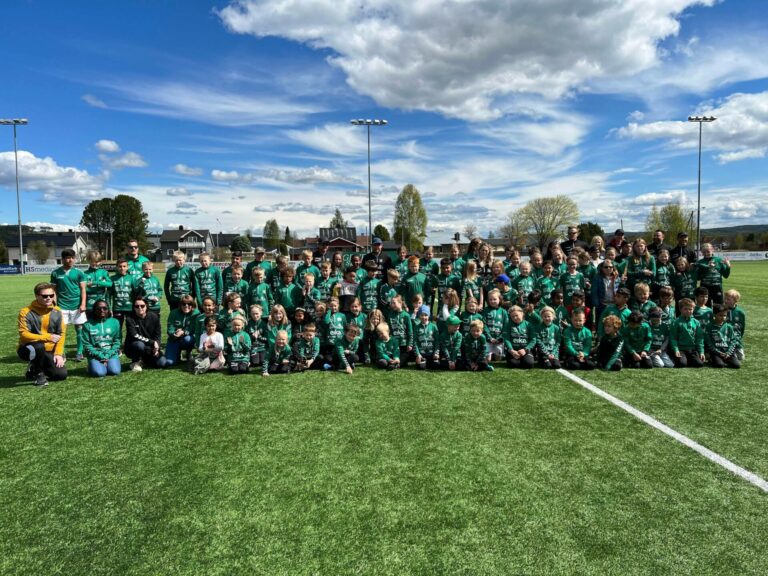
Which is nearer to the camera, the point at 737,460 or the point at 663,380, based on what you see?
the point at 737,460

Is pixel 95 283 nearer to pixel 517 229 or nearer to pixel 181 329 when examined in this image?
pixel 181 329

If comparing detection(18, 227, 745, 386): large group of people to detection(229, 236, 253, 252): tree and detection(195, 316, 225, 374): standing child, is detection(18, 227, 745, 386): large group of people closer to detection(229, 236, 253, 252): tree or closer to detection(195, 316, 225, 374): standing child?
detection(195, 316, 225, 374): standing child

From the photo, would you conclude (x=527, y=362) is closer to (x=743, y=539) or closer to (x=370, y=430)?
(x=370, y=430)

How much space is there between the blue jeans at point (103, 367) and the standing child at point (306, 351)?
2.59 metres

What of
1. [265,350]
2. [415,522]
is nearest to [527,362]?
[265,350]

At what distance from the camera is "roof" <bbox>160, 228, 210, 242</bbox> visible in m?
96.4

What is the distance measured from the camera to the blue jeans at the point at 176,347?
7.66 m

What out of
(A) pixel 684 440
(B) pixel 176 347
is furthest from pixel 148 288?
(A) pixel 684 440

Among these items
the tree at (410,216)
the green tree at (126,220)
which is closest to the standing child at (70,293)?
the tree at (410,216)

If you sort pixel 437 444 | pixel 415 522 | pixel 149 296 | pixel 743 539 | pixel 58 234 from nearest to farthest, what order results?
pixel 743 539 < pixel 415 522 < pixel 437 444 < pixel 149 296 < pixel 58 234

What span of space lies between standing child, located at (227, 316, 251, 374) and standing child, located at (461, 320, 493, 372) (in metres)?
3.35

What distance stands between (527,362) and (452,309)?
4.87 ft

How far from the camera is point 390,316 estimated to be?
26.0 ft

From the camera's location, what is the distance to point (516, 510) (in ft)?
11.0
